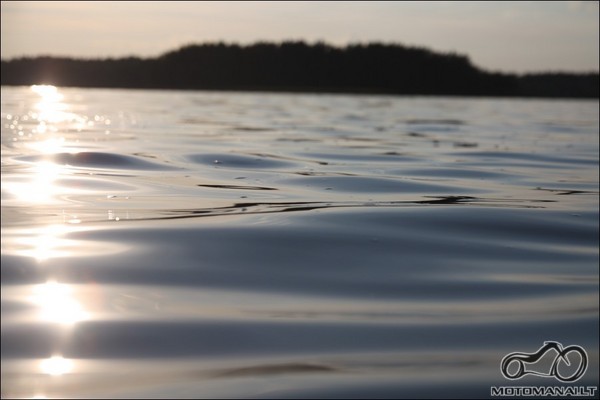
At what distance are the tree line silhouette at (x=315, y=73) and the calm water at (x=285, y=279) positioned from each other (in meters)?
40.3

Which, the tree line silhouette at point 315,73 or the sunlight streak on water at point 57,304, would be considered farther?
the tree line silhouette at point 315,73

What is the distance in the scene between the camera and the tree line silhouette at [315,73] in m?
47.7

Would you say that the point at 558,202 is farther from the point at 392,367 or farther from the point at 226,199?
the point at 392,367

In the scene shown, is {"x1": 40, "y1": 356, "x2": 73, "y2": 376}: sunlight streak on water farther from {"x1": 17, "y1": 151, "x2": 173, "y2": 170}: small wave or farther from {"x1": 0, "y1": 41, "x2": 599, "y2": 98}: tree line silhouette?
{"x1": 0, "y1": 41, "x2": 599, "y2": 98}: tree line silhouette

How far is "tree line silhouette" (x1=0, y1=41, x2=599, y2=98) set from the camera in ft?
157

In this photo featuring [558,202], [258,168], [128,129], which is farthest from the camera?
[128,129]

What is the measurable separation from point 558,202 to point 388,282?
2738 millimetres

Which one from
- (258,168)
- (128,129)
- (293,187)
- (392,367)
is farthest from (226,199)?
(128,129)

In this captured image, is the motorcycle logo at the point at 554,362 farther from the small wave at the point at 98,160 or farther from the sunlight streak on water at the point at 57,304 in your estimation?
→ the small wave at the point at 98,160

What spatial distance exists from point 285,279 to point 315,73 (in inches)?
1868

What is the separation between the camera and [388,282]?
3184 mm

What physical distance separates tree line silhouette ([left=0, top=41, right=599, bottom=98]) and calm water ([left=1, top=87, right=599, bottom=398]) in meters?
40.3

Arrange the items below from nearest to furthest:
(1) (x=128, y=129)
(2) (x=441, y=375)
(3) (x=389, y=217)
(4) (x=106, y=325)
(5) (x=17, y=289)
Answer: (2) (x=441, y=375), (4) (x=106, y=325), (5) (x=17, y=289), (3) (x=389, y=217), (1) (x=128, y=129)

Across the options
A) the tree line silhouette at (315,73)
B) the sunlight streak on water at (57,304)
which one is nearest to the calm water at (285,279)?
the sunlight streak on water at (57,304)
